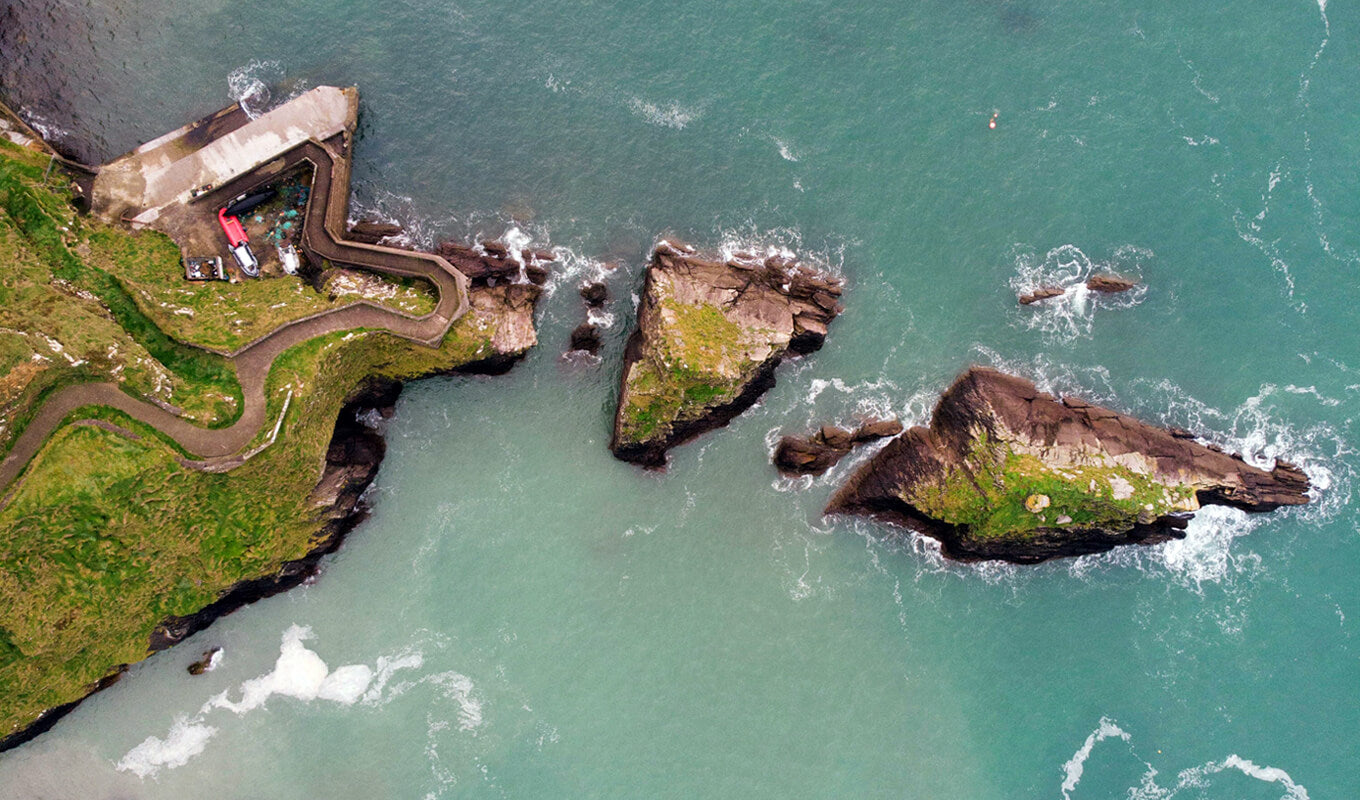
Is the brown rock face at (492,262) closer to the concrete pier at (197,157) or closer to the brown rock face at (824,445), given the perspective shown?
the concrete pier at (197,157)

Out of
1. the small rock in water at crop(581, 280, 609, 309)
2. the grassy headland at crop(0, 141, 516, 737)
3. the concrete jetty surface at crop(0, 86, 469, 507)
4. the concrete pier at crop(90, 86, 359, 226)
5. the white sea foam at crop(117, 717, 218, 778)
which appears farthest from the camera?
the white sea foam at crop(117, 717, 218, 778)

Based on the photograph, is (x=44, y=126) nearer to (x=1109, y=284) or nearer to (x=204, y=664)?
(x=204, y=664)

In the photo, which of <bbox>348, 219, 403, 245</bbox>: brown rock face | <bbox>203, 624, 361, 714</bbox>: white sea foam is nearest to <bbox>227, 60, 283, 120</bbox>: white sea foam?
<bbox>348, 219, 403, 245</bbox>: brown rock face

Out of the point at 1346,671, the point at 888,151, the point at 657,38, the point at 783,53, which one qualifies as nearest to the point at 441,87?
the point at 657,38

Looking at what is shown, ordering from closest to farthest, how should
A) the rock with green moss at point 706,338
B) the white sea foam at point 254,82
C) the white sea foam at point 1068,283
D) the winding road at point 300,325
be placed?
the winding road at point 300,325 → the rock with green moss at point 706,338 → the white sea foam at point 254,82 → the white sea foam at point 1068,283

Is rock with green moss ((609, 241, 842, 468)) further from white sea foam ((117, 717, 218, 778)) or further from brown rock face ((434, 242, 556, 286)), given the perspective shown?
white sea foam ((117, 717, 218, 778))

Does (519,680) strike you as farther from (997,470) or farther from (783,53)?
(783,53)

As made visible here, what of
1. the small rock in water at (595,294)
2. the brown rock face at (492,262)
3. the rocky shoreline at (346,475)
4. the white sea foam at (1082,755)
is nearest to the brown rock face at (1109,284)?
the white sea foam at (1082,755)
